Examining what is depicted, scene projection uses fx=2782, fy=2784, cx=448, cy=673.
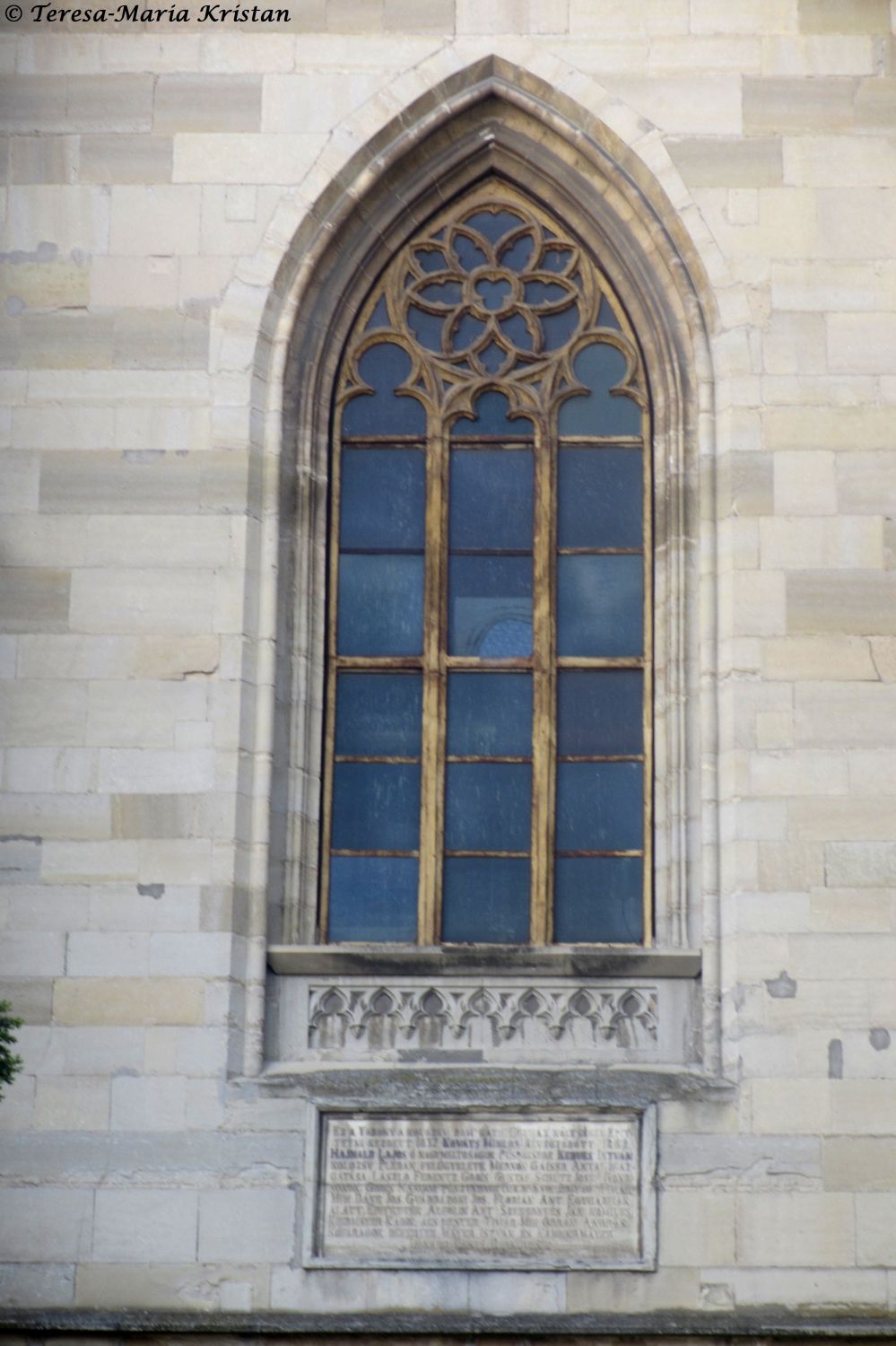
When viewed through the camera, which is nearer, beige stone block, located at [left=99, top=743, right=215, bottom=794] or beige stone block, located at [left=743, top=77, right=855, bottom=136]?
beige stone block, located at [left=99, top=743, right=215, bottom=794]

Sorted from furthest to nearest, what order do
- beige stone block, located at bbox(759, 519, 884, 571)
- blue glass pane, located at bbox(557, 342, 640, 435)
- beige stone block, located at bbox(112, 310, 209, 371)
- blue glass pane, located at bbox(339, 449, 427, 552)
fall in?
blue glass pane, located at bbox(557, 342, 640, 435), blue glass pane, located at bbox(339, 449, 427, 552), beige stone block, located at bbox(112, 310, 209, 371), beige stone block, located at bbox(759, 519, 884, 571)

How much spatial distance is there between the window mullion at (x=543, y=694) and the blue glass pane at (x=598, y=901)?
3.1 inches

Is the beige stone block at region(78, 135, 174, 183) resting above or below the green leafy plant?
above

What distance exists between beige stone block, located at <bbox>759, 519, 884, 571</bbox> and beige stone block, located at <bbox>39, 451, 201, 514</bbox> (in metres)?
2.85

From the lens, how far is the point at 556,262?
575 inches

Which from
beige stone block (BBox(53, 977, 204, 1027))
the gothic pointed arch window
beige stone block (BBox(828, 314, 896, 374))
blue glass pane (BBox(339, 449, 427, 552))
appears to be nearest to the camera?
beige stone block (BBox(53, 977, 204, 1027))

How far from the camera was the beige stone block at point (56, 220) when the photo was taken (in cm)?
1420

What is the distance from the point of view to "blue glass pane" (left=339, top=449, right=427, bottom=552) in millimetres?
14227

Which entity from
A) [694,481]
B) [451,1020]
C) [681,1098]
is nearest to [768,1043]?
[681,1098]

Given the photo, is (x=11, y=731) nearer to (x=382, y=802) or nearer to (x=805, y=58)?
(x=382, y=802)

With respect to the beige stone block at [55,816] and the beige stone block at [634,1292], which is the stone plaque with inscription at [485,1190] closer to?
the beige stone block at [634,1292]

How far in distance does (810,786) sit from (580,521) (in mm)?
1926

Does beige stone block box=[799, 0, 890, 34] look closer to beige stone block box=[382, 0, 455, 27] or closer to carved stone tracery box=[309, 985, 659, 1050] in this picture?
beige stone block box=[382, 0, 455, 27]

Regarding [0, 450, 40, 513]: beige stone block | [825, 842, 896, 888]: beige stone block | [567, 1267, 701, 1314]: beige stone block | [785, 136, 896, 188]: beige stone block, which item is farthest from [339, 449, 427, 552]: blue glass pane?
[567, 1267, 701, 1314]: beige stone block
